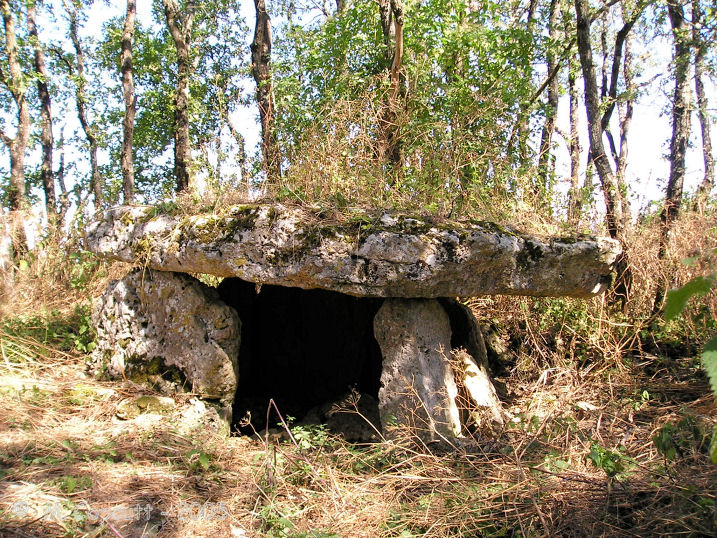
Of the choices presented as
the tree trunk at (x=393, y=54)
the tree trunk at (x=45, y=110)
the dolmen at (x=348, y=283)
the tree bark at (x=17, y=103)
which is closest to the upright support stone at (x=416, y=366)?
the dolmen at (x=348, y=283)

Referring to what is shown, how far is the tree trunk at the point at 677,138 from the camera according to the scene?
534 cm

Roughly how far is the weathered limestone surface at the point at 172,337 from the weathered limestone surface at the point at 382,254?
0.35m

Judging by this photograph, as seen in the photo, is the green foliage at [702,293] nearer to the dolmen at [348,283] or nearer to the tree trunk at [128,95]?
the dolmen at [348,283]

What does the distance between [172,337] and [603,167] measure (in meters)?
4.74

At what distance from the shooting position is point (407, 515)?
2670 mm

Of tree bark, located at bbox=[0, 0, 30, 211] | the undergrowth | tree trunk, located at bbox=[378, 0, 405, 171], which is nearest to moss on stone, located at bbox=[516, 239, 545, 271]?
the undergrowth

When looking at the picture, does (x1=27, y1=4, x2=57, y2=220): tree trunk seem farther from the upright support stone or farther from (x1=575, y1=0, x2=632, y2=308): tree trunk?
(x1=575, y1=0, x2=632, y2=308): tree trunk

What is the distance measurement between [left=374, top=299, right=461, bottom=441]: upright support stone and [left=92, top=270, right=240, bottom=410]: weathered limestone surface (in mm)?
1297

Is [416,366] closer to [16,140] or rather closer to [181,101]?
[181,101]

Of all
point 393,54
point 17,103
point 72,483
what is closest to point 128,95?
point 17,103

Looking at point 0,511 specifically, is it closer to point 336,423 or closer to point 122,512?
point 122,512

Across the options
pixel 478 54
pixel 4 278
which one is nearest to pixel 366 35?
pixel 478 54

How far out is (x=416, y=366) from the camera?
4.04m

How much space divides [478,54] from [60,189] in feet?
59.5
